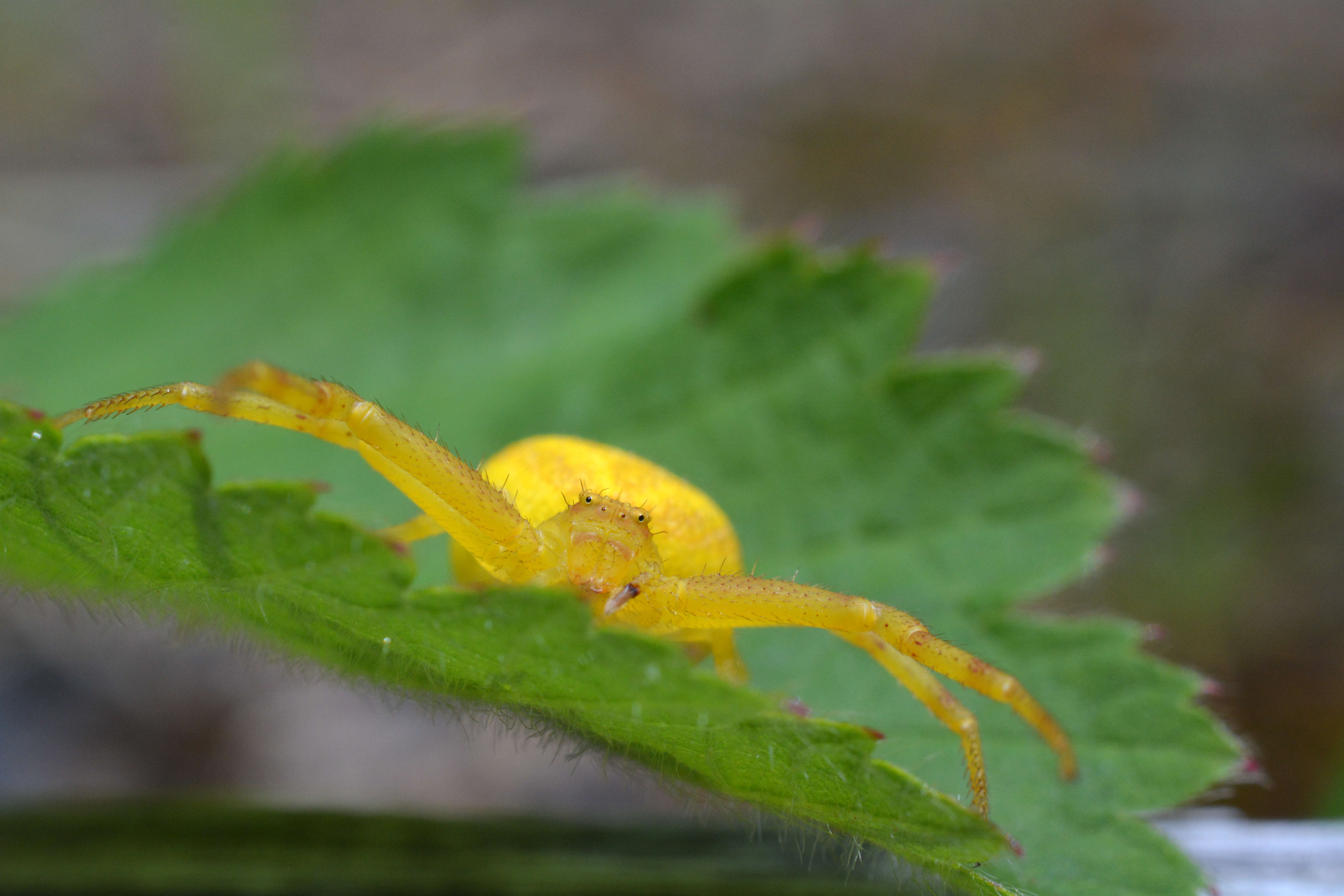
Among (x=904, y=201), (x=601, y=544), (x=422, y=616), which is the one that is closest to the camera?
(x=422, y=616)

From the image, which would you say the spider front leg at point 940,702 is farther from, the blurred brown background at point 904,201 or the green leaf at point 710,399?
the blurred brown background at point 904,201

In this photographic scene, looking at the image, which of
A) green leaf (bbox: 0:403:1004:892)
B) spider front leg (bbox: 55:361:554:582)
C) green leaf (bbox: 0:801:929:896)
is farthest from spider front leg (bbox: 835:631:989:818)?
spider front leg (bbox: 55:361:554:582)

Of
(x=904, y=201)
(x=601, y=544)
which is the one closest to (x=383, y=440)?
(x=601, y=544)

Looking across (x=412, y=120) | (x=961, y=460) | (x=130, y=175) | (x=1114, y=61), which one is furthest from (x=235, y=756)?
(x=1114, y=61)

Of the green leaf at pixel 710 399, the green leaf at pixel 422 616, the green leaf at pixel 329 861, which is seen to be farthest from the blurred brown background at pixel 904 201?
the green leaf at pixel 422 616

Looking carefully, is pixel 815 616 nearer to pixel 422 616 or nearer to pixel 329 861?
pixel 422 616

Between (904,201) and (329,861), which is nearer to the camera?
(329,861)
